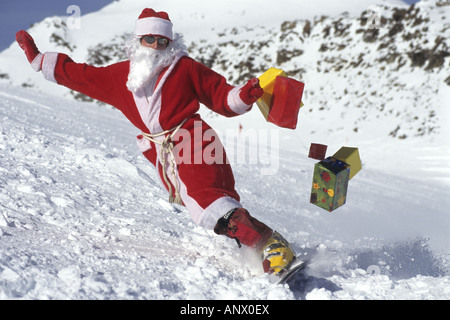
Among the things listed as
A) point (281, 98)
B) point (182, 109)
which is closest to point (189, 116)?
point (182, 109)

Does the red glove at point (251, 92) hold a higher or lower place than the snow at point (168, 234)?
higher

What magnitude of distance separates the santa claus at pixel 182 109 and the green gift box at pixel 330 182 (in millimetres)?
378

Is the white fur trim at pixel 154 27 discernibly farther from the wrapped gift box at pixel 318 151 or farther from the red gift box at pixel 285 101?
the wrapped gift box at pixel 318 151

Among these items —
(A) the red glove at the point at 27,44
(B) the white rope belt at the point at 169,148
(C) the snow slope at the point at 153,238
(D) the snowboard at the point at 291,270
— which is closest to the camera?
(C) the snow slope at the point at 153,238

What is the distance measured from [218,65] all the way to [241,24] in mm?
9877

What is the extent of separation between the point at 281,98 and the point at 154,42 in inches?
30.2

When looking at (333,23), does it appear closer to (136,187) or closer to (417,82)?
(417,82)

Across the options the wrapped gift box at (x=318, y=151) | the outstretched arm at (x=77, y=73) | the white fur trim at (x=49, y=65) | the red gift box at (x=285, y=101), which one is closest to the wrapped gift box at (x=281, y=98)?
the red gift box at (x=285, y=101)

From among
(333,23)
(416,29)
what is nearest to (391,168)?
(416,29)

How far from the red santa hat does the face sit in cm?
2

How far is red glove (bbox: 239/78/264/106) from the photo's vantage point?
209 cm

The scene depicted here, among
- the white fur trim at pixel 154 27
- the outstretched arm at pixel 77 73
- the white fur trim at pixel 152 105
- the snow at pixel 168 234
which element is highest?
the white fur trim at pixel 154 27

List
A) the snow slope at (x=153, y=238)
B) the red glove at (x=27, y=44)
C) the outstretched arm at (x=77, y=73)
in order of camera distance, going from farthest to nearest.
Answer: the red glove at (x=27, y=44), the outstretched arm at (x=77, y=73), the snow slope at (x=153, y=238)

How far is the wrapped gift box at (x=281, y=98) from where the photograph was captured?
85.6 inches
